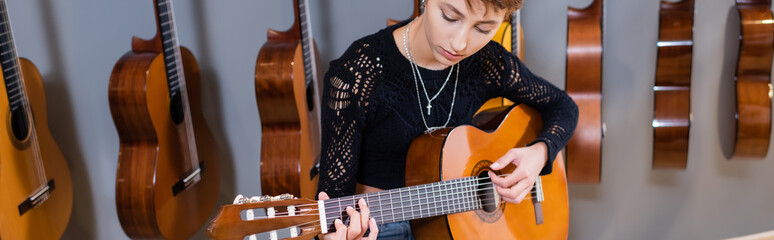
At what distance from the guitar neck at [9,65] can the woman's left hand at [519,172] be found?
1491 millimetres

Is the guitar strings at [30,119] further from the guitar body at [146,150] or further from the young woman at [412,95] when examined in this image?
the young woman at [412,95]

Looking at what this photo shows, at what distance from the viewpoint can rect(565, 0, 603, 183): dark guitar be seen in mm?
2057

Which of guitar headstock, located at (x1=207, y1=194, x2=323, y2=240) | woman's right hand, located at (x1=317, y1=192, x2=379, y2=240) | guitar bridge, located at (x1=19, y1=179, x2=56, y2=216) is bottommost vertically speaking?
guitar bridge, located at (x1=19, y1=179, x2=56, y2=216)

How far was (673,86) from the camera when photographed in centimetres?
220

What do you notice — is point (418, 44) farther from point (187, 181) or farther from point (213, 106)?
point (213, 106)

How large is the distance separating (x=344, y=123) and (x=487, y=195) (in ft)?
1.37

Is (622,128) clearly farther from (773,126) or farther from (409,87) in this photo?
(409,87)

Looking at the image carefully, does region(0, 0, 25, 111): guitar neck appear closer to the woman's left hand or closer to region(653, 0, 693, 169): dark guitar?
the woman's left hand

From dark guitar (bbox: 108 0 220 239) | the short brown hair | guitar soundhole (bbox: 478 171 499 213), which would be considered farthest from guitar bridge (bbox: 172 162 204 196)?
the short brown hair

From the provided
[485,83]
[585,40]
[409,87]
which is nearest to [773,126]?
[585,40]

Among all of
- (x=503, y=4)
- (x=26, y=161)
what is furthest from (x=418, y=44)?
(x=26, y=161)

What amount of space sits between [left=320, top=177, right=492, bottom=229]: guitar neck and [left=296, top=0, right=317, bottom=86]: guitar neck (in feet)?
2.86

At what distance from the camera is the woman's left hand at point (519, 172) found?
1.41m

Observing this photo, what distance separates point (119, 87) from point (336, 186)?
95 cm
